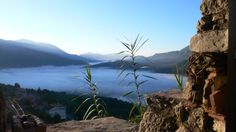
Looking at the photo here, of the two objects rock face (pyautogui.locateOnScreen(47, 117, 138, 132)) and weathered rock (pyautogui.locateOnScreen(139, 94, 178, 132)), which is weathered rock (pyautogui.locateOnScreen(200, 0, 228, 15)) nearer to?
weathered rock (pyautogui.locateOnScreen(139, 94, 178, 132))

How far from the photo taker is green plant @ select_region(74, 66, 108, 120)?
4.19m

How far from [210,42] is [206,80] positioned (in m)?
0.20

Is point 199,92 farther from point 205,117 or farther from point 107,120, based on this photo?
point 107,120

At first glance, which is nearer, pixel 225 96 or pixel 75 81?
pixel 225 96

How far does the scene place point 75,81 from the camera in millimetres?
4305

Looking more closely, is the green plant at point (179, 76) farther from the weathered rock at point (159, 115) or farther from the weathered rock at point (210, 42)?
the weathered rock at point (210, 42)

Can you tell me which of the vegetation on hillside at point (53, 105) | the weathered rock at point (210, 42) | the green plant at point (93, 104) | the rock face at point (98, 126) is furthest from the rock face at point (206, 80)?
the green plant at point (93, 104)

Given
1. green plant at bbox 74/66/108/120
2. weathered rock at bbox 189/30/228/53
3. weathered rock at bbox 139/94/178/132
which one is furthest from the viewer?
green plant at bbox 74/66/108/120

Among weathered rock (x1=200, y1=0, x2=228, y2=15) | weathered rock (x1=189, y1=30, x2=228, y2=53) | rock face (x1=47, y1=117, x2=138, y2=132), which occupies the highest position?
weathered rock (x1=200, y1=0, x2=228, y2=15)

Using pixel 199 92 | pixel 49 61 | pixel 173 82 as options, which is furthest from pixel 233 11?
pixel 49 61

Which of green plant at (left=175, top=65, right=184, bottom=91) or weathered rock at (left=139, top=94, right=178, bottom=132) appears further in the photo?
green plant at (left=175, top=65, right=184, bottom=91)

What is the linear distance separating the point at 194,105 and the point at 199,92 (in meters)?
0.07

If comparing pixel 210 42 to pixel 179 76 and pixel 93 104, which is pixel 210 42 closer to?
pixel 179 76

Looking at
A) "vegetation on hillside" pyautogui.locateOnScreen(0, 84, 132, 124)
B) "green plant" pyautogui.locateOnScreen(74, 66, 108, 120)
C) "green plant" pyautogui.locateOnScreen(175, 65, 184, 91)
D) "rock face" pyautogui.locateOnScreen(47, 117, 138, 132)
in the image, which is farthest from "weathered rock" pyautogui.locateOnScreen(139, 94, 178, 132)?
"green plant" pyautogui.locateOnScreen(74, 66, 108, 120)
